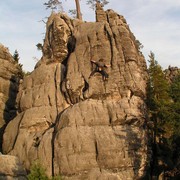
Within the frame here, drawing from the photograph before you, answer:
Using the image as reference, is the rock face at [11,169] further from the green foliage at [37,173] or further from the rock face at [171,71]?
the rock face at [171,71]

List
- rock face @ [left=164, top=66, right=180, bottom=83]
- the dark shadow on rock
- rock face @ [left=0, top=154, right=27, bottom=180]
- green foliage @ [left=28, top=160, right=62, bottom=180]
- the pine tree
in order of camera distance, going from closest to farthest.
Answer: green foliage @ [left=28, top=160, right=62, bottom=180] → rock face @ [left=0, top=154, right=27, bottom=180] → the pine tree → the dark shadow on rock → rock face @ [left=164, top=66, right=180, bottom=83]

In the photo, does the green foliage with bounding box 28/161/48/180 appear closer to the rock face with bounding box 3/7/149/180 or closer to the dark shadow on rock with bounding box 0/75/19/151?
the rock face with bounding box 3/7/149/180

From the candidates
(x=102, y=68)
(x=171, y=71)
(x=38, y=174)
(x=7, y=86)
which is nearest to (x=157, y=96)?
(x=102, y=68)

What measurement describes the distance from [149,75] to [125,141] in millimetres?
10669

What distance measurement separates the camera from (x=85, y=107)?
3841 cm

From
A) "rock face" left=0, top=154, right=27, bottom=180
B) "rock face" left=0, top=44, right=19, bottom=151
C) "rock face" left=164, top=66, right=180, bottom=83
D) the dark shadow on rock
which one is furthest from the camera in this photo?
"rock face" left=164, top=66, right=180, bottom=83

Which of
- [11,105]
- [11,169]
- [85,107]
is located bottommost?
[11,169]

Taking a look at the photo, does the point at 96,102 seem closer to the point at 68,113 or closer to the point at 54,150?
the point at 68,113

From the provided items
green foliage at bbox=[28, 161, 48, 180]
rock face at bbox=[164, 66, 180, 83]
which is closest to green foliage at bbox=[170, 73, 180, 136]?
rock face at bbox=[164, 66, 180, 83]

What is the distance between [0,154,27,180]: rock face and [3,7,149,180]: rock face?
1.59 metres

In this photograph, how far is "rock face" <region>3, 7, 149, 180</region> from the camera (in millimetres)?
35969

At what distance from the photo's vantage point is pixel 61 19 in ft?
153

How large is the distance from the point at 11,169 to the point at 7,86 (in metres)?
17.9

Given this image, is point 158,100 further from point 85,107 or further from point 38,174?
point 38,174
